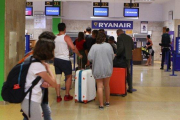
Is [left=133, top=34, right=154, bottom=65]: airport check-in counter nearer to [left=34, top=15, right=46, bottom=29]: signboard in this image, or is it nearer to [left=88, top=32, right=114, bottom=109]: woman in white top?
[left=34, top=15, right=46, bottom=29]: signboard

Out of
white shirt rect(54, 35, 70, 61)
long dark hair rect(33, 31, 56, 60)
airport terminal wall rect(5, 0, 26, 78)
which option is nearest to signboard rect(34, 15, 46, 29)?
airport terminal wall rect(5, 0, 26, 78)

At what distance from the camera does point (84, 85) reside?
545 centimetres

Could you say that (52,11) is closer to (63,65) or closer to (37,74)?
(63,65)

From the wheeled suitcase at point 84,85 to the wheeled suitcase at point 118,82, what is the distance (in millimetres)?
779

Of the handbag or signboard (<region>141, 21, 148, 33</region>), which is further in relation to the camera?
signboard (<region>141, 21, 148, 33</region>)

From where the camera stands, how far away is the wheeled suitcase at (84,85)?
17.9 ft

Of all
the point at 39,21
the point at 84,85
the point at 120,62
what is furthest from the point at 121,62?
the point at 39,21

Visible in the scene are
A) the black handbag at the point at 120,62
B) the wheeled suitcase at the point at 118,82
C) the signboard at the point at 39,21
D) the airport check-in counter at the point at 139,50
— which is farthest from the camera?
the signboard at the point at 39,21

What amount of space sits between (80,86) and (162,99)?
77.8 inches

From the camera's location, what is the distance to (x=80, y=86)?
216 inches

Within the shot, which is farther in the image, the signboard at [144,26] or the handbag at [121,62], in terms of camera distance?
the signboard at [144,26]

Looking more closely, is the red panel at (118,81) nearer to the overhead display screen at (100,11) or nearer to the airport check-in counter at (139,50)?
the overhead display screen at (100,11)

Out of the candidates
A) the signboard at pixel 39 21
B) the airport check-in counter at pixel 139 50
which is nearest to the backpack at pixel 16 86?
the airport check-in counter at pixel 139 50

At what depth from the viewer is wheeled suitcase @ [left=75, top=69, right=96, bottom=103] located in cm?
545
